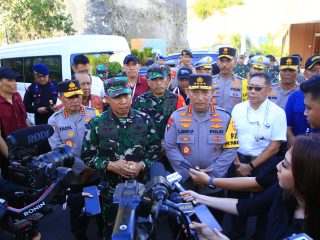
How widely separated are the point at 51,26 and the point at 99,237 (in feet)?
47.4

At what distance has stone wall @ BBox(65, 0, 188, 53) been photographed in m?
16.8

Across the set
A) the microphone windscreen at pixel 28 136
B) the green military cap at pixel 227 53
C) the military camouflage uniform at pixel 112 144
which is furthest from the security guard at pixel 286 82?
the microphone windscreen at pixel 28 136

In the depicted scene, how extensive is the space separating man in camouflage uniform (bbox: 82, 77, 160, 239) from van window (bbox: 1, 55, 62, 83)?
4.43m

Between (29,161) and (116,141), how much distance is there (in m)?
0.78

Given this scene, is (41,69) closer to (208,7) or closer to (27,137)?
Result: (27,137)

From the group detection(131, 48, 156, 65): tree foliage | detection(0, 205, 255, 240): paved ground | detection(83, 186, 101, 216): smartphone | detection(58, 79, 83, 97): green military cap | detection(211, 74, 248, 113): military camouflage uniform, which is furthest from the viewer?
detection(131, 48, 156, 65): tree foliage

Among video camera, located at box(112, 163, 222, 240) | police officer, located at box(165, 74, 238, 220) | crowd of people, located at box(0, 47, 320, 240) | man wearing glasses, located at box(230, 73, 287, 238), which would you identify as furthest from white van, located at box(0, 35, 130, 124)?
video camera, located at box(112, 163, 222, 240)

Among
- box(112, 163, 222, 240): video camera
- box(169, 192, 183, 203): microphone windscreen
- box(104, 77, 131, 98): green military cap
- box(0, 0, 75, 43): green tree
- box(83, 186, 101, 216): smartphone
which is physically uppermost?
box(0, 0, 75, 43): green tree

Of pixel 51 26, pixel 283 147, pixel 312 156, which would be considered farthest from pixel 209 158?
pixel 51 26

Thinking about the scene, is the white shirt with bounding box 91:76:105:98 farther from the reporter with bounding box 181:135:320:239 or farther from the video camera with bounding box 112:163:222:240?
the video camera with bounding box 112:163:222:240

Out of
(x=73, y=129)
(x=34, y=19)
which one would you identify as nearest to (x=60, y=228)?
(x=73, y=129)

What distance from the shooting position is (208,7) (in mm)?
44281

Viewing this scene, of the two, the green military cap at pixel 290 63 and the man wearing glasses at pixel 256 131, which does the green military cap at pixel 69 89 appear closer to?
the man wearing glasses at pixel 256 131

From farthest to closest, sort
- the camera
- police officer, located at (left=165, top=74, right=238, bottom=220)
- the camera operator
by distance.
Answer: the camera operator → police officer, located at (left=165, top=74, right=238, bottom=220) → the camera
